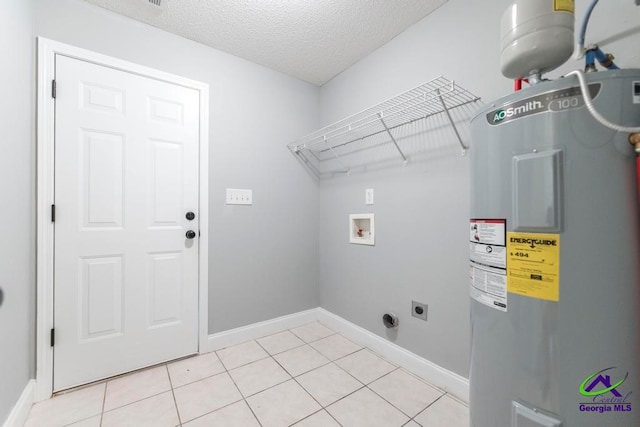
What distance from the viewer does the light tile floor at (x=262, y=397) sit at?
4.31 feet

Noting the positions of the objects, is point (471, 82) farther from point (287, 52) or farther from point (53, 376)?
point (53, 376)

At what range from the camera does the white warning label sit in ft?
2.61

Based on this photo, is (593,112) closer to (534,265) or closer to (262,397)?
(534,265)

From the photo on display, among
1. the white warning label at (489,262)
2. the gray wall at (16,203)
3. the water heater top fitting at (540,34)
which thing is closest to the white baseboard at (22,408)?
the gray wall at (16,203)

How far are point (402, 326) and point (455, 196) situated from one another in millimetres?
969

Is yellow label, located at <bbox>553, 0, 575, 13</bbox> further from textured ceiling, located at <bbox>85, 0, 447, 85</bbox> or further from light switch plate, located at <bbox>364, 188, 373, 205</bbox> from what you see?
light switch plate, located at <bbox>364, 188, 373, 205</bbox>

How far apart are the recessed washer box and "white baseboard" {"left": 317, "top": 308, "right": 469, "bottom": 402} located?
2.40ft

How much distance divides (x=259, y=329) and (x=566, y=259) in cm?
214

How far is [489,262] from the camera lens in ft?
2.75

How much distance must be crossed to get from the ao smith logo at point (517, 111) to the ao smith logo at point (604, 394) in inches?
27.5

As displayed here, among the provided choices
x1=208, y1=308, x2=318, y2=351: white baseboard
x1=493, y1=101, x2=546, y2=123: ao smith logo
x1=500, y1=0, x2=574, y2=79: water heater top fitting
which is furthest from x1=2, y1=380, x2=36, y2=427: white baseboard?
x1=500, y1=0, x2=574, y2=79: water heater top fitting

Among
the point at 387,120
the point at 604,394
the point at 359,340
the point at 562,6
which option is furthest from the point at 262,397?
the point at 562,6

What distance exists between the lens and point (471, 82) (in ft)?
4.75

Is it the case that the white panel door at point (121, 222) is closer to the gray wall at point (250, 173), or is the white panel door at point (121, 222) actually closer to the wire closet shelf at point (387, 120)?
the gray wall at point (250, 173)
